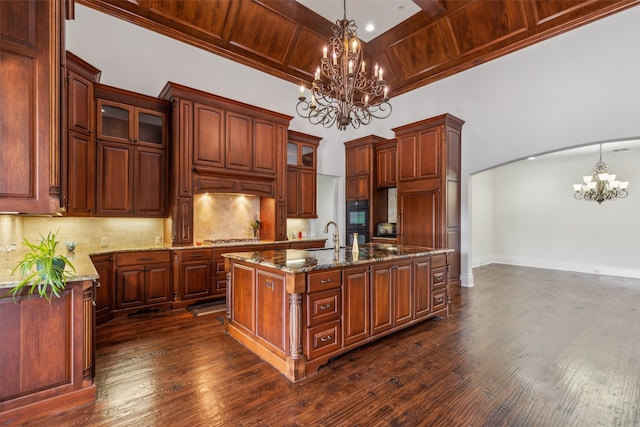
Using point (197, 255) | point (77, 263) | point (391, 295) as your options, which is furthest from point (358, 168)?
point (77, 263)

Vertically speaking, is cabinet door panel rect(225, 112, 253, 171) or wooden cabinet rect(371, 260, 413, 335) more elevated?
Result: cabinet door panel rect(225, 112, 253, 171)

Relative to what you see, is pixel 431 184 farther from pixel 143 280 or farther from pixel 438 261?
pixel 143 280

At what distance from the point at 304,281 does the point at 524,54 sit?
5.48 metres

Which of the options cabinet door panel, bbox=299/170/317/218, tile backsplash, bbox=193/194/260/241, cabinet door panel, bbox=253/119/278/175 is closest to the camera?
tile backsplash, bbox=193/194/260/241

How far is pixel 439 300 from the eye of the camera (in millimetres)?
3832

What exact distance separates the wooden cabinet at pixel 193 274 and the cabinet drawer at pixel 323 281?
8.31 ft

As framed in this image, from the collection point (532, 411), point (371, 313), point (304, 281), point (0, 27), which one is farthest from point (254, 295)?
point (0, 27)

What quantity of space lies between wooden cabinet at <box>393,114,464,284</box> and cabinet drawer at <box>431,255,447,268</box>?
1.63 metres

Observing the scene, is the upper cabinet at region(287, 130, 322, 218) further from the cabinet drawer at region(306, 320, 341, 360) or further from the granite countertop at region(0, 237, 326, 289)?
the cabinet drawer at region(306, 320, 341, 360)

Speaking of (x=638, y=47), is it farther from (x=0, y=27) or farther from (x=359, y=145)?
(x=0, y=27)

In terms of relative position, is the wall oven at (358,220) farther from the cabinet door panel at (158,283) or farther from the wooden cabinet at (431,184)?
the cabinet door panel at (158,283)

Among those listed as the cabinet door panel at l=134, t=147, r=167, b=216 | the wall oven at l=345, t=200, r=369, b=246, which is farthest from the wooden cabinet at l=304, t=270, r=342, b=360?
the wall oven at l=345, t=200, r=369, b=246

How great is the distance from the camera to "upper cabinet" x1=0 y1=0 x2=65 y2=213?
1.78 m

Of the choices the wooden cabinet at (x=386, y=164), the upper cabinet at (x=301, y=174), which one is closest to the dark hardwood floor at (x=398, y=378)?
the upper cabinet at (x=301, y=174)
